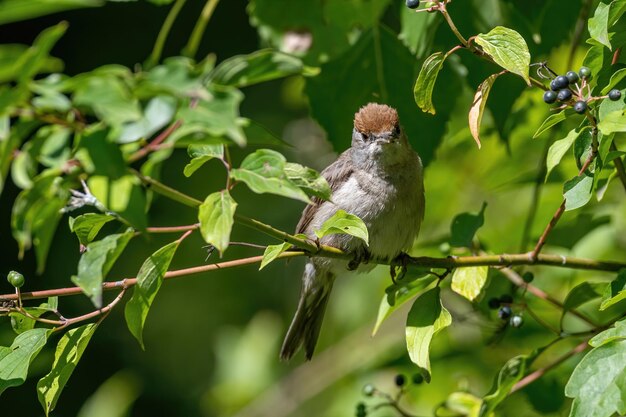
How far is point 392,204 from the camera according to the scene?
146 inches

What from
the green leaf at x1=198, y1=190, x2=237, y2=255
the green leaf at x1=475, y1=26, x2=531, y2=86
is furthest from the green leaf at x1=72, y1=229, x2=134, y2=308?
the green leaf at x1=475, y1=26, x2=531, y2=86

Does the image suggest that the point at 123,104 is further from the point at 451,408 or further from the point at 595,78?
the point at 451,408

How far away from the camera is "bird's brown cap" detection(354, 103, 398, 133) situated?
382cm

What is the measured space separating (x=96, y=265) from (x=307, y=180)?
0.50 metres

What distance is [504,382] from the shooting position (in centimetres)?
259

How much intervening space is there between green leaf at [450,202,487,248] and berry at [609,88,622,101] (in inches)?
36.2

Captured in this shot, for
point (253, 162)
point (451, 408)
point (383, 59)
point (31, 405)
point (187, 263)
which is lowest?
point (31, 405)

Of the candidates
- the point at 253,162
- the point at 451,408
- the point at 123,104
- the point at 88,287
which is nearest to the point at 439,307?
the point at 451,408

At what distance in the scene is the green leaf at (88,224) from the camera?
2.10 m

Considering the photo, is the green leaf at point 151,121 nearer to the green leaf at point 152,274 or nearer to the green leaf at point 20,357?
the green leaf at point 152,274

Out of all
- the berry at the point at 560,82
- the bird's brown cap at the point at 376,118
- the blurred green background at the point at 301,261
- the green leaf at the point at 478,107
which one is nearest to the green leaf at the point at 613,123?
the berry at the point at 560,82

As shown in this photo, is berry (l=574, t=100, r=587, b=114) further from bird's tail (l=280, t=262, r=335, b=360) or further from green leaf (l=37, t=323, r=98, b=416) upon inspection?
bird's tail (l=280, t=262, r=335, b=360)

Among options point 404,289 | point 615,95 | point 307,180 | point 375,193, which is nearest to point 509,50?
point 615,95

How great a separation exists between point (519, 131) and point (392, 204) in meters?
0.65
